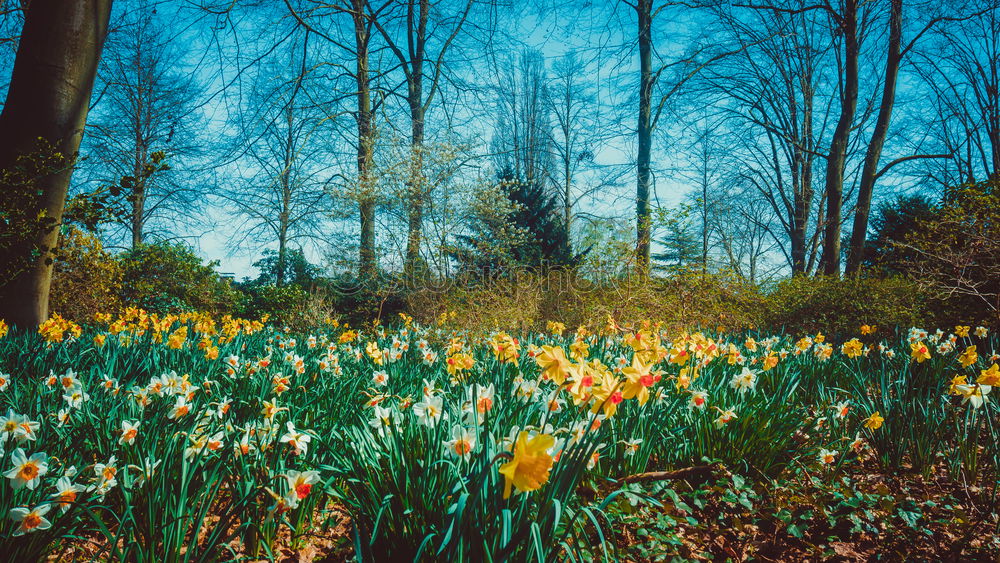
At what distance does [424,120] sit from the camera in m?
13.4

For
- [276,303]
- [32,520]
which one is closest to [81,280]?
[276,303]

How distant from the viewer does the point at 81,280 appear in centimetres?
760

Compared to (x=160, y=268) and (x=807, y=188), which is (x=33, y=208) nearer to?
(x=160, y=268)

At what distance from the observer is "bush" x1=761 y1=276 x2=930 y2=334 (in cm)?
643

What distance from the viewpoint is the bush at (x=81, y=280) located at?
728cm

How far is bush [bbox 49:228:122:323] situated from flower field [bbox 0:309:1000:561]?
480 centimetres

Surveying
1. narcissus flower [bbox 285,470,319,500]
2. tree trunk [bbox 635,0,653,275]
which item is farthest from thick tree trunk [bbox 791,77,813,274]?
narcissus flower [bbox 285,470,319,500]

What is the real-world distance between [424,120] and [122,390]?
38.7ft

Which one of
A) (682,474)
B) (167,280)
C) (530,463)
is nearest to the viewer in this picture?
(530,463)

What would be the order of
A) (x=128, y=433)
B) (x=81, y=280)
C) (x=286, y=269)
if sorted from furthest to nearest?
(x=286, y=269) → (x=81, y=280) → (x=128, y=433)

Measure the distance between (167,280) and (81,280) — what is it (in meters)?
2.69

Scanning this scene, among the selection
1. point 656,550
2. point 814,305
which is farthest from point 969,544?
point 814,305

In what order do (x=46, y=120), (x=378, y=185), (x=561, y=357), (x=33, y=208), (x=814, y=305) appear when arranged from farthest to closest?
(x=378, y=185)
(x=814, y=305)
(x=46, y=120)
(x=33, y=208)
(x=561, y=357)

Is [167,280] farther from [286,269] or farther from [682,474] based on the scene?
[682,474]
